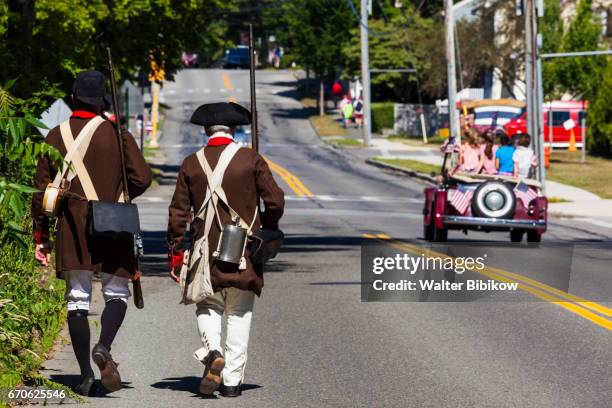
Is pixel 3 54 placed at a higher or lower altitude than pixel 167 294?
higher

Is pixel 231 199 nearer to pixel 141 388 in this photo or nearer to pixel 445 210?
pixel 141 388

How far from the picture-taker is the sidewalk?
32.3m

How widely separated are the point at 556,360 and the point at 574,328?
1.67 metres

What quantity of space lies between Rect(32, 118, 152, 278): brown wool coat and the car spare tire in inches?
446

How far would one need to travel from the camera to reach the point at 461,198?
19859 mm

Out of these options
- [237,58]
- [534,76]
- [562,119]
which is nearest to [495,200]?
[534,76]

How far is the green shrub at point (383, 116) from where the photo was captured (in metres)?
77.1

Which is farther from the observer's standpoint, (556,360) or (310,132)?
(310,132)

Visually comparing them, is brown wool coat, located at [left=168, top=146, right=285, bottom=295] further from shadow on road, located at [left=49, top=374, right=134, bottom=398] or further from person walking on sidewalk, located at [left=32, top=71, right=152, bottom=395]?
shadow on road, located at [left=49, top=374, right=134, bottom=398]

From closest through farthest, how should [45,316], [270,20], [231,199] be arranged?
[231,199] → [45,316] → [270,20]

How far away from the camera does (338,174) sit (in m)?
50.9

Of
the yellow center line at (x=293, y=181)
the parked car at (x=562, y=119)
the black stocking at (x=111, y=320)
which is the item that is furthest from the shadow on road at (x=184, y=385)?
the parked car at (x=562, y=119)

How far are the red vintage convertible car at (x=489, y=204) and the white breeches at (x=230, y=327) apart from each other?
444 inches

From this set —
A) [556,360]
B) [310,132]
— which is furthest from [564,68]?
[556,360]
